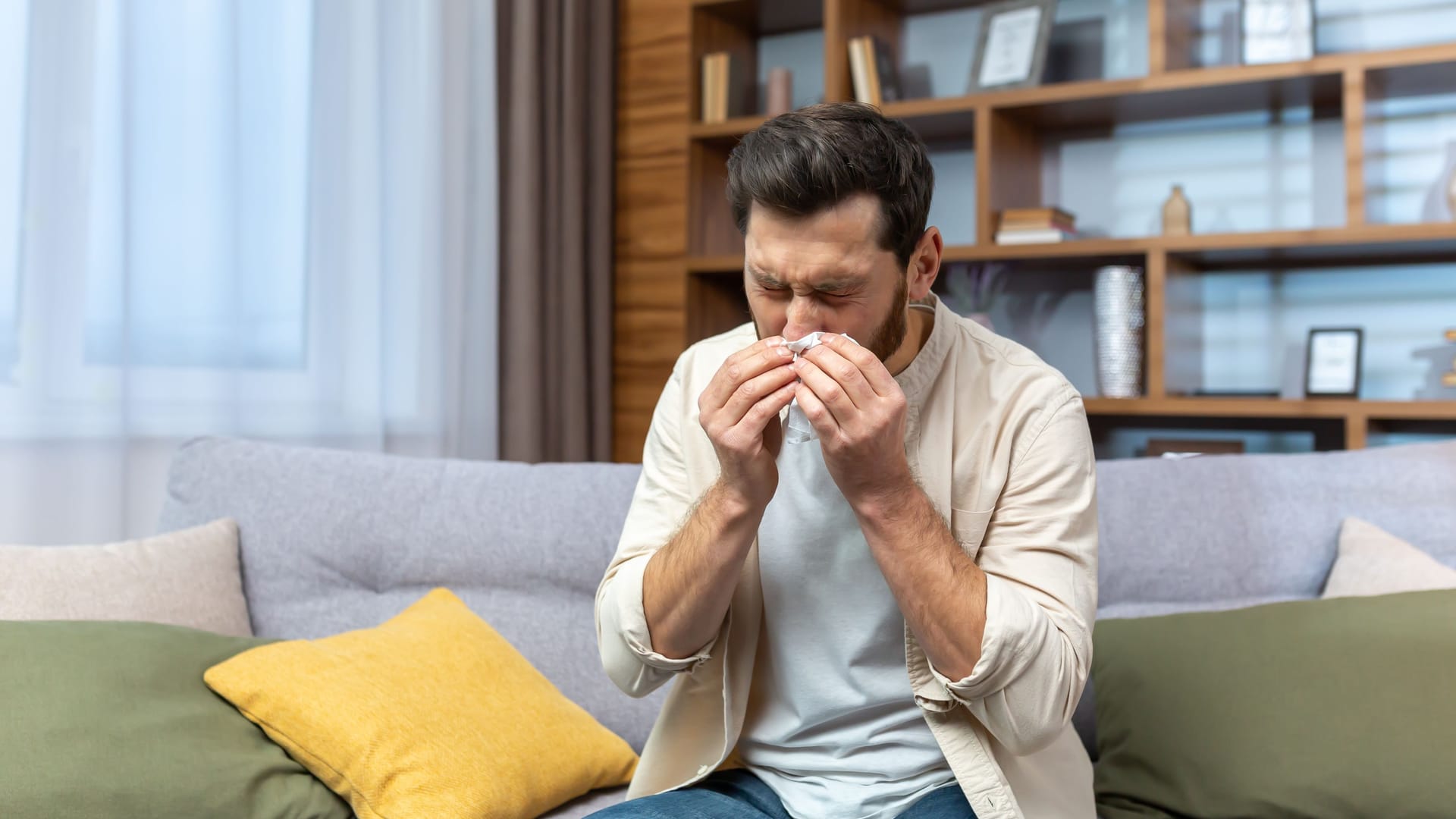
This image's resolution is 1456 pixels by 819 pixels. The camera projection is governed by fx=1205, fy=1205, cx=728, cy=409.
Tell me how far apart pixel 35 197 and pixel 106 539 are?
1.95ft

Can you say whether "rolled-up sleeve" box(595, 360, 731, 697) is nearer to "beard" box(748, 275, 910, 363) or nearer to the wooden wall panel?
"beard" box(748, 275, 910, 363)

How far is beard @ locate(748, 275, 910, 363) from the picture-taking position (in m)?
1.25

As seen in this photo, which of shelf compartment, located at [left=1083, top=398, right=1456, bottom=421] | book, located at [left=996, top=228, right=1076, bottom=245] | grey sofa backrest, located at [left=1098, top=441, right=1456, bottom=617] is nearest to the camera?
grey sofa backrest, located at [left=1098, top=441, right=1456, bottom=617]

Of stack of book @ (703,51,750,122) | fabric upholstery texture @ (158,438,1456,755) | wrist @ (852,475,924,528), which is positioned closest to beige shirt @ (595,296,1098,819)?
wrist @ (852,475,924,528)

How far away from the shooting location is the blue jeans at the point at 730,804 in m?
1.21

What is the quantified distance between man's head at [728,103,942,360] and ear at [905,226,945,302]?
0.07 feet

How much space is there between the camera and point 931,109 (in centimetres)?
309

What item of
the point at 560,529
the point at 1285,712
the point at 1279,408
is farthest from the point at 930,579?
the point at 1279,408

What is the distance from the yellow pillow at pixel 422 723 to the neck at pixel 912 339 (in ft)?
2.14

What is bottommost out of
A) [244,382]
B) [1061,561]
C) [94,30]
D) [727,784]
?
[727,784]

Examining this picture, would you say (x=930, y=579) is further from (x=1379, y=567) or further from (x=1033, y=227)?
(x=1033, y=227)

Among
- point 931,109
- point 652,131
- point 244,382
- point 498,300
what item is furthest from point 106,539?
point 931,109

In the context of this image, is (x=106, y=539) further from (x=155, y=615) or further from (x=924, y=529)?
(x=924, y=529)

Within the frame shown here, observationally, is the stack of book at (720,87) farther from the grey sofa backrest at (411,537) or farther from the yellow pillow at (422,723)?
the yellow pillow at (422,723)
